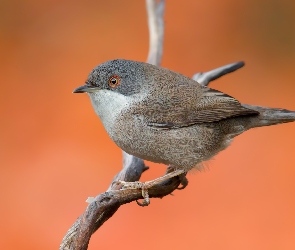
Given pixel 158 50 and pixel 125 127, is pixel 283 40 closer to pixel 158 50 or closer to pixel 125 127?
pixel 158 50

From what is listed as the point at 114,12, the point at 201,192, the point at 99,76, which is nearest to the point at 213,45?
the point at 114,12

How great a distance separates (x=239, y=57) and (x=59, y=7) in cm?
303

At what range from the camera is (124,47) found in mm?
9109

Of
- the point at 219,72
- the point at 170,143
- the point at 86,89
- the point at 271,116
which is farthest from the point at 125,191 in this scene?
the point at 219,72

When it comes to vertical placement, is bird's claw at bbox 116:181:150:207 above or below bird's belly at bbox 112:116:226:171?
below

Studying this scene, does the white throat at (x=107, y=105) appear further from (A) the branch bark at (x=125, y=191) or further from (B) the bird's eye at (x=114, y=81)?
(A) the branch bark at (x=125, y=191)

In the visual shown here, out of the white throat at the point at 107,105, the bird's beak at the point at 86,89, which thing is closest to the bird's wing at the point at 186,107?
the white throat at the point at 107,105

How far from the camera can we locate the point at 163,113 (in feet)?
12.2

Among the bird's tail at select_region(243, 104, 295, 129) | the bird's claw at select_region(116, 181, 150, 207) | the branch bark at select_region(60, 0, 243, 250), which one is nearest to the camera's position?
the branch bark at select_region(60, 0, 243, 250)

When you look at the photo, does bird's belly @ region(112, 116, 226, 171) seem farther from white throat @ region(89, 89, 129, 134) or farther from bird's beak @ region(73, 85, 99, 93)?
bird's beak @ region(73, 85, 99, 93)

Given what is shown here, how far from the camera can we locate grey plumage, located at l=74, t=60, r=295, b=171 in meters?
3.63

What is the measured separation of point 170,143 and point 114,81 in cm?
52

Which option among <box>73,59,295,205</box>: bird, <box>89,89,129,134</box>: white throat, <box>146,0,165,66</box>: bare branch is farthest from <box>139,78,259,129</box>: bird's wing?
<box>146,0,165,66</box>: bare branch

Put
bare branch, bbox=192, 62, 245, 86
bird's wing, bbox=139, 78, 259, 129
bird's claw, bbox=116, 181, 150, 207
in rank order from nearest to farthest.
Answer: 1. bird's claw, bbox=116, 181, 150, 207
2. bird's wing, bbox=139, 78, 259, 129
3. bare branch, bbox=192, 62, 245, 86
